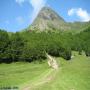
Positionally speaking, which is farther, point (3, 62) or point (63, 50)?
point (63, 50)

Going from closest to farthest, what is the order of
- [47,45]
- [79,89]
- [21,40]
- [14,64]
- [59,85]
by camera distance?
[79,89] → [59,85] → [14,64] → [21,40] → [47,45]

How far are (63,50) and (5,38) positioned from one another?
112ft

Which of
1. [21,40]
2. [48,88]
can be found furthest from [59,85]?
[21,40]

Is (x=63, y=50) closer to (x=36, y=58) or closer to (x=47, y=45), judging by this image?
(x=47, y=45)

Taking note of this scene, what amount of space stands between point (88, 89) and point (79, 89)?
1768mm

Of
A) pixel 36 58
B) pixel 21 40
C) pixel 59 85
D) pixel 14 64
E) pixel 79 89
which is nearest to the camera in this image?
pixel 79 89

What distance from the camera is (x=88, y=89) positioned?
52.1m

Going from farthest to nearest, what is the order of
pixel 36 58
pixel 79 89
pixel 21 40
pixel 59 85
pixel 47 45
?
pixel 47 45, pixel 21 40, pixel 36 58, pixel 59 85, pixel 79 89

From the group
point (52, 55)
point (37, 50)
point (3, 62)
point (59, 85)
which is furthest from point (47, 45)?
point (59, 85)

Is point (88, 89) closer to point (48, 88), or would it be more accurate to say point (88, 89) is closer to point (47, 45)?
point (48, 88)

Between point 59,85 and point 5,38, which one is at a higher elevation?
point 5,38

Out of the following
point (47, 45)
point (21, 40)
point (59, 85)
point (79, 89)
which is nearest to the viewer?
point (79, 89)

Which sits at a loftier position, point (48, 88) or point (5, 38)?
point (5, 38)

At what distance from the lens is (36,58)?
134m
